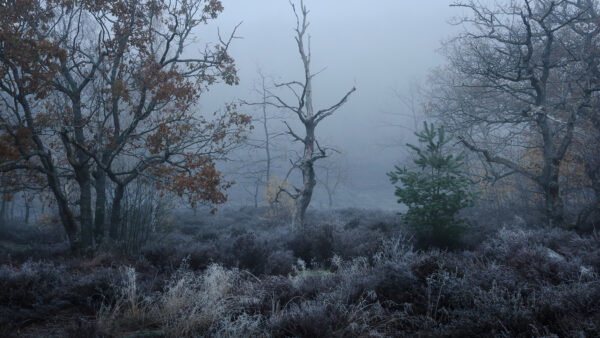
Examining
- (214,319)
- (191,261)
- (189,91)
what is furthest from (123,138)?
(214,319)

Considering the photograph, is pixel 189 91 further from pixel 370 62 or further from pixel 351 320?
pixel 370 62

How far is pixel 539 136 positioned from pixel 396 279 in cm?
1244

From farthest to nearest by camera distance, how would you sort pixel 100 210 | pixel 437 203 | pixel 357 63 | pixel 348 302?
pixel 357 63 < pixel 100 210 < pixel 437 203 < pixel 348 302

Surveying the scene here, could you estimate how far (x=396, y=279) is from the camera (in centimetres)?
444

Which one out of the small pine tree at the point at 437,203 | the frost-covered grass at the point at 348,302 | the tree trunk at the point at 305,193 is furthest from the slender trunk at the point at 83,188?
the small pine tree at the point at 437,203

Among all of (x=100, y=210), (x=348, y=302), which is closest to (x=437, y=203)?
(x=348, y=302)

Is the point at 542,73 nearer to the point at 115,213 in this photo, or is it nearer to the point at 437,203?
the point at 437,203

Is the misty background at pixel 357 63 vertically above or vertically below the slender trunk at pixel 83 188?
above

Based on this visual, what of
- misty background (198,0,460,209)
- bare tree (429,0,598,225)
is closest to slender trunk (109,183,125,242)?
bare tree (429,0,598,225)

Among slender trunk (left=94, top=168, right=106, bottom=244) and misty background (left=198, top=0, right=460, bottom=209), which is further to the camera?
misty background (left=198, top=0, right=460, bottom=209)

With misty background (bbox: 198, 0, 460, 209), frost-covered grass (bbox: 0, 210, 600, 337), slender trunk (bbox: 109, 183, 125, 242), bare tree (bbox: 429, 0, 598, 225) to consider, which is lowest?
frost-covered grass (bbox: 0, 210, 600, 337)

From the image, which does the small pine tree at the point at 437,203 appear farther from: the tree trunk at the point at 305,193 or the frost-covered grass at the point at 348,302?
the tree trunk at the point at 305,193

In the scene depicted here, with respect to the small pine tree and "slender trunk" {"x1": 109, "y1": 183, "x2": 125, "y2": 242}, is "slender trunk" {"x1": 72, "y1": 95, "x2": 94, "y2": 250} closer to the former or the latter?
"slender trunk" {"x1": 109, "y1": 183, "x2": 125, "y2": 242}

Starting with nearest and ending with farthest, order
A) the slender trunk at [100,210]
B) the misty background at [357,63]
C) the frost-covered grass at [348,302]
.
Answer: the frost-covered grass at [348,302]
the slender trunk at [100,210]
the misty background at [357,63]
